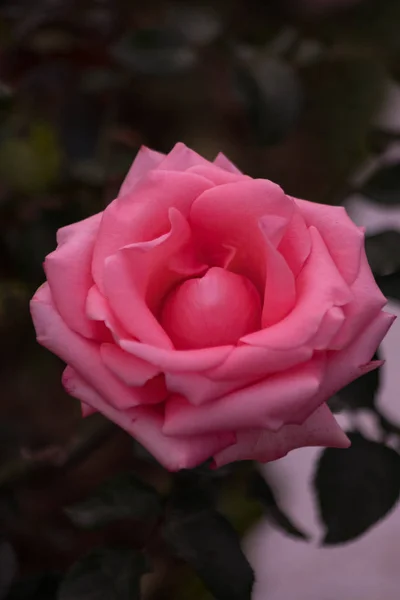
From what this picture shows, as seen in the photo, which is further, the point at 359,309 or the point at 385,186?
the point at 385,186

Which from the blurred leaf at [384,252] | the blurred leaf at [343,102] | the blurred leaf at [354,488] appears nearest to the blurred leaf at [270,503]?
the blurred leaf at [354,488]

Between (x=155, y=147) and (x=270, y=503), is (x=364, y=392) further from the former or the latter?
(x=155, y=147)

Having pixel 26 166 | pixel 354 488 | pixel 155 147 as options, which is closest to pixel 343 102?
pixel 155 147

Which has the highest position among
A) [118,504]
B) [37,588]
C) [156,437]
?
[156,437]

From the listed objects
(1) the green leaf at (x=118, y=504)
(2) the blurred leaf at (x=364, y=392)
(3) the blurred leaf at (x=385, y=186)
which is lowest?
(1) the green leaf at (x=118, y=504)

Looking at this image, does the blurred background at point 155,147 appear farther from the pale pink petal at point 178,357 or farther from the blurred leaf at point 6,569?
the pale pink petal at point 178,357

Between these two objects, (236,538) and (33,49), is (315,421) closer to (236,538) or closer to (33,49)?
(236,538)

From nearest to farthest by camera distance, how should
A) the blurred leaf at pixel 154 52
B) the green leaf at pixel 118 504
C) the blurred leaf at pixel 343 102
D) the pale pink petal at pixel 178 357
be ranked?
the pale pink petal at pixel 178 357 < the green leaf at pixel 118 504 < the blurred leaf at pixel 154 52 < the blurred leaf at pixel 343 102

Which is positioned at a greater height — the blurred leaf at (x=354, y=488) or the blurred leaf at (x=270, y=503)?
the blurred leaf at (x=354, y=488)
